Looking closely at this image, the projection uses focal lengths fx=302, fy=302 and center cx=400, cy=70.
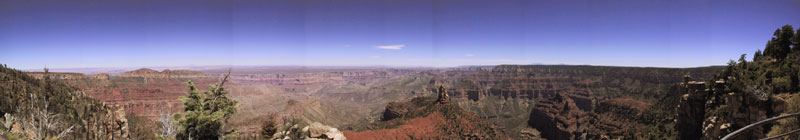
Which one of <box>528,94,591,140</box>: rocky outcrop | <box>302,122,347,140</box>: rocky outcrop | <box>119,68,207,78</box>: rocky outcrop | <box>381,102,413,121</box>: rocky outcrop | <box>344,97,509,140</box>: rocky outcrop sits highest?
<box>119,68,207,78</box>: rocky outcrop

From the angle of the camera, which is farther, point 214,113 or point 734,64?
point 734,64

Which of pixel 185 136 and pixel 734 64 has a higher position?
pixel 734 64

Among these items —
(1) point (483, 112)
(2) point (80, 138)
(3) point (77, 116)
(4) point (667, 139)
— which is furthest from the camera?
(1) point (483, 112)

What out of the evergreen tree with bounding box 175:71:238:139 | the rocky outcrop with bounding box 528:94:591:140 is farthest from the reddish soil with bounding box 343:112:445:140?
the rocky outcrop with bounding box 528:94:591:140

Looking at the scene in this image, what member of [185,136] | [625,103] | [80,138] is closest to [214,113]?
[185,136]

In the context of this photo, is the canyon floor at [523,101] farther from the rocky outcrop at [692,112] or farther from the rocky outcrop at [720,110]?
the rocky outcrop at [720,110]

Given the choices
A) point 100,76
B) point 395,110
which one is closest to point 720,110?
point 395,110

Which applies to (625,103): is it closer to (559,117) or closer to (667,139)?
(559,117)

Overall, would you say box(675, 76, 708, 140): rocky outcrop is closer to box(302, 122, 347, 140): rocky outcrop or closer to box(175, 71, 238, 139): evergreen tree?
box(302, 122, 347, 140): rocky outcrop
